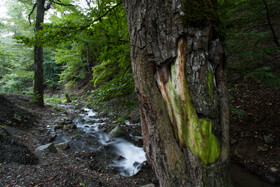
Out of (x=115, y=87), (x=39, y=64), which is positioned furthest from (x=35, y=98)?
(x=115, y=87)

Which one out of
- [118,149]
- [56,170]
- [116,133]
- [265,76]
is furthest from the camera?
[116,133]

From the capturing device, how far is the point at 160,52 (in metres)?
1.42

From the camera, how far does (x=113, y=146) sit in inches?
184

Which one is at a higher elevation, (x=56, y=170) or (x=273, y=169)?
(x=56, y=170)

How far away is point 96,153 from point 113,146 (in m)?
0.75

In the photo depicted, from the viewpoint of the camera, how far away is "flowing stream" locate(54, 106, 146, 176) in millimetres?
3754

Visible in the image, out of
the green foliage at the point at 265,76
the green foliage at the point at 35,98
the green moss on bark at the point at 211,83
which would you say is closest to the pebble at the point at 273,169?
the green foliage at the point at 265,76

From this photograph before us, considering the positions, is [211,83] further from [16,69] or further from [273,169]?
[16,69]

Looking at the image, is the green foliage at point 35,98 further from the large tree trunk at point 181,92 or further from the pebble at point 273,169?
the pebble at point 273,169

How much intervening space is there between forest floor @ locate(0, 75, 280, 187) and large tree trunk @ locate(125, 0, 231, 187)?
176cm

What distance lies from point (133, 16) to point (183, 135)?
4.55ft

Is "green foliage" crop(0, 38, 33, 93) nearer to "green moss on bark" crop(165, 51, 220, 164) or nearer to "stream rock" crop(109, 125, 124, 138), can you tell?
"stream rock" crop(109, 125, 124, 138)

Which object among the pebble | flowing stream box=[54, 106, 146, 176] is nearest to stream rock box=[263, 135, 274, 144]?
the pebble

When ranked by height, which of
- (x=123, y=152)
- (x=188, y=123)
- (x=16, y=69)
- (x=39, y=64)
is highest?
(x=16, y=69)
